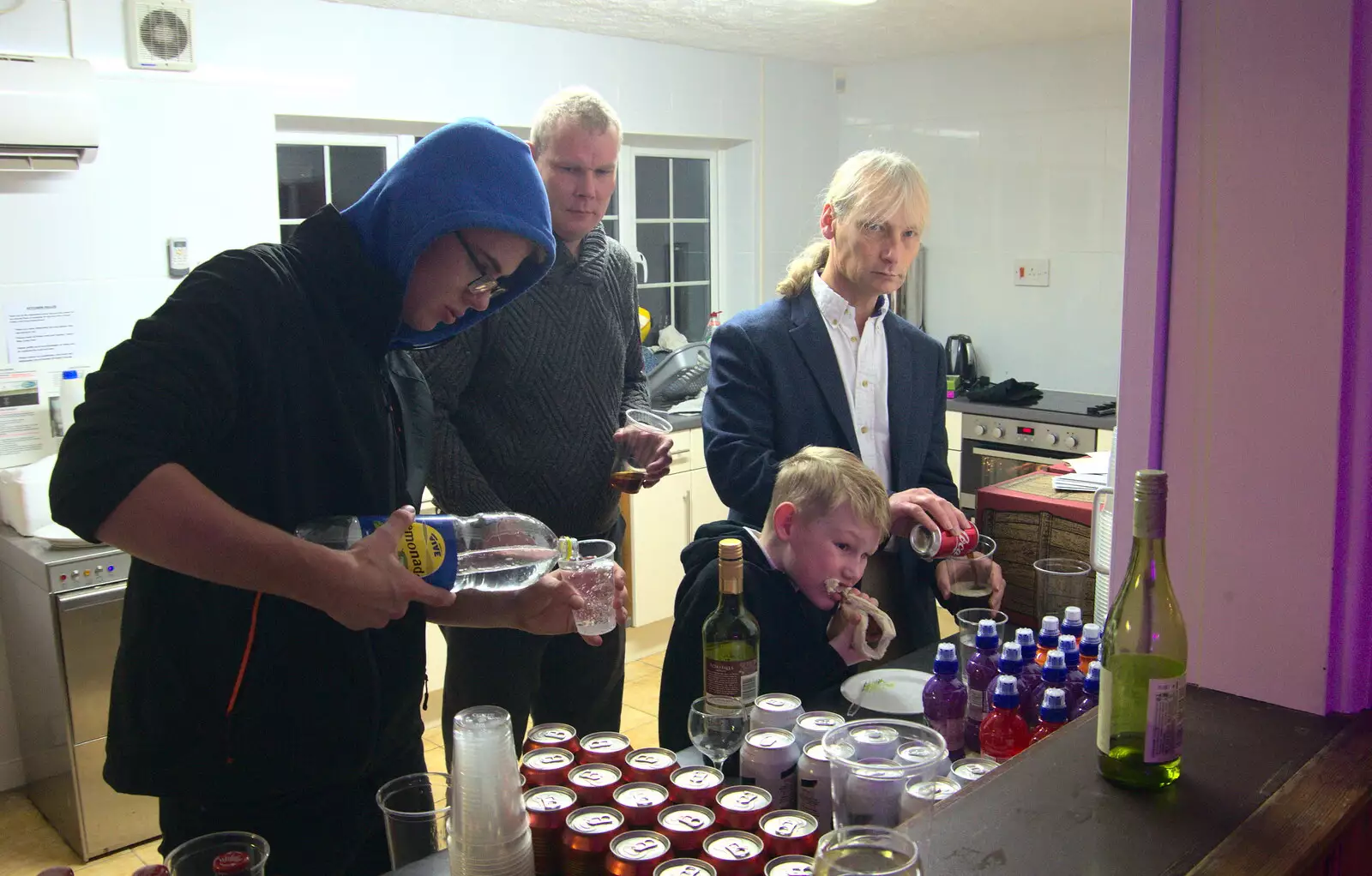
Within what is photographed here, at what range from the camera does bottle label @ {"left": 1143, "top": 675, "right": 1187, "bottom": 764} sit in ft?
3.42

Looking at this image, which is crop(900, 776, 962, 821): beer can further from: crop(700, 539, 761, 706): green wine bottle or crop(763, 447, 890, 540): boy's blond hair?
crop(763, 447, 890, 540): boy's blond hair

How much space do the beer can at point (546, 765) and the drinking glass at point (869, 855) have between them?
400 millimetres

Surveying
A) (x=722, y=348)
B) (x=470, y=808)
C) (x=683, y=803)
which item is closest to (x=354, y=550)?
(x=470, y=808)

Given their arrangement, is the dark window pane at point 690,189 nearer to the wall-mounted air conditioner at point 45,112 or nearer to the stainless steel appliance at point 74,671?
the wall-mounted air conditioner at point 45,112

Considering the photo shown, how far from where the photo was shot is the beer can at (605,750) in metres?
1.20

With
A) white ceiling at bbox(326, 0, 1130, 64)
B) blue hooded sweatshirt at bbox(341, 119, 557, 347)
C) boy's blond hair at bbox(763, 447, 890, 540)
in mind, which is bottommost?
boy's blond hair at bbox(763, 447, 890, 540)

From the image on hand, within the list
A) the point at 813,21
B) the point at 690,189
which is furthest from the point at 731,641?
the point at 690,189

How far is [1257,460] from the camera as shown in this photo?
1.19 m

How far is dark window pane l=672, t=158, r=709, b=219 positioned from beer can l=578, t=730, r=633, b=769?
4162mm

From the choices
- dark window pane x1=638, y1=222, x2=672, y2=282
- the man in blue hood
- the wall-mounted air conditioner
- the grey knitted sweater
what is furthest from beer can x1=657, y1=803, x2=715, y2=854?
dark window pane x1=638, y1=222, x2=672, y2=282

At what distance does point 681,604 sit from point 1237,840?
1.04m

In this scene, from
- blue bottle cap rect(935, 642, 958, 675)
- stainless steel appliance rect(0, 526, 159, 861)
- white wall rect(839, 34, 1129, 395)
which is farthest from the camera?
white wall rect(839, 34, 1129, 395)

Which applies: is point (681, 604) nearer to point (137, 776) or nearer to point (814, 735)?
point (814, 735)

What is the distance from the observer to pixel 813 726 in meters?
1.32
